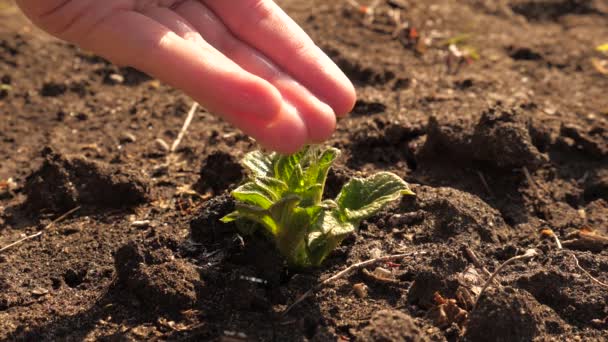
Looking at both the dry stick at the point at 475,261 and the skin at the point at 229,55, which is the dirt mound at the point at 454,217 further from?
the skin at the point at 229,55

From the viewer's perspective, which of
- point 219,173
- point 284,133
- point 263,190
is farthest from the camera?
point 219,173

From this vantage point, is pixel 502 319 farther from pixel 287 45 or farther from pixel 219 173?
pixel 219 173

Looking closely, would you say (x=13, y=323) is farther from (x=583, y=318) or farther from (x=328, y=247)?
(x=583, y=318)

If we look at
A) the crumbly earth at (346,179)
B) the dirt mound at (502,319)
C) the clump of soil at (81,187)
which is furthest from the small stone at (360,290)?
the clump of soil at (81,187)

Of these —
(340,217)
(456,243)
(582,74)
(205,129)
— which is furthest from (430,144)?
(582,74)

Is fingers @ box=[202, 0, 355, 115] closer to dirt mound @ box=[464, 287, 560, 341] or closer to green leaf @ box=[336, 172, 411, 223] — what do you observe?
green leaf @ box=[336, 172, 411, 223]

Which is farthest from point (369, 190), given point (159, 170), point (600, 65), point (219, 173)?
point (600, 65)
